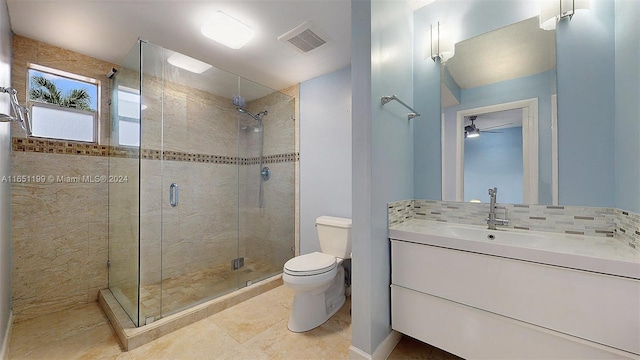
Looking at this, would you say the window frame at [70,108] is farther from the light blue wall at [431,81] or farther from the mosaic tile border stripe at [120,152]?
the light blue wall at [431,81]

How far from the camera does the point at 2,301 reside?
58.3 inches

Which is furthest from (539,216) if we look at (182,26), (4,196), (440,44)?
(4,196)

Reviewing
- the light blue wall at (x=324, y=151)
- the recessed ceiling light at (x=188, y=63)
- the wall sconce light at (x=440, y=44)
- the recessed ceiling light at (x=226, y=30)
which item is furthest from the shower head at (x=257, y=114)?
the wall sconce light at (x=440, y=44)

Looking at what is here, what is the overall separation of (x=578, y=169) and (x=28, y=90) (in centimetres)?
384

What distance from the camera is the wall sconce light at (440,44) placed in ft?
5.62

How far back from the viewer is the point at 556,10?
1.34m

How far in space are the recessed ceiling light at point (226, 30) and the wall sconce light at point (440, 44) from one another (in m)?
1.37

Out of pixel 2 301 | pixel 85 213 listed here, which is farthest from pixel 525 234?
pixel 85 213

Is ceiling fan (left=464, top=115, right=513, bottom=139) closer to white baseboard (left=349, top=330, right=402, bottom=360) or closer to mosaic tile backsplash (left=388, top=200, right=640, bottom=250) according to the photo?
mosaic tile backsplash (left=388, top=200, right=640, bottom=250)

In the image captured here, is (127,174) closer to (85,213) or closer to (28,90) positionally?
(85,213)

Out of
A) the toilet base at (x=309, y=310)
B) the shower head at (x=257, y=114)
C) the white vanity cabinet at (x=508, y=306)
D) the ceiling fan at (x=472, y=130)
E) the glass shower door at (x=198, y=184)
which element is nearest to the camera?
the white vanity cabinet at (x=508, y=306)

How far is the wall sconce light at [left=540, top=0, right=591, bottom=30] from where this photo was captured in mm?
1279

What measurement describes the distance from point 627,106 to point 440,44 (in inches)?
41.5

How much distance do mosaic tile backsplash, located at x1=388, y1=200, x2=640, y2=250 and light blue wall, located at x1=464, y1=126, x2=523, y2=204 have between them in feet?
0.24
